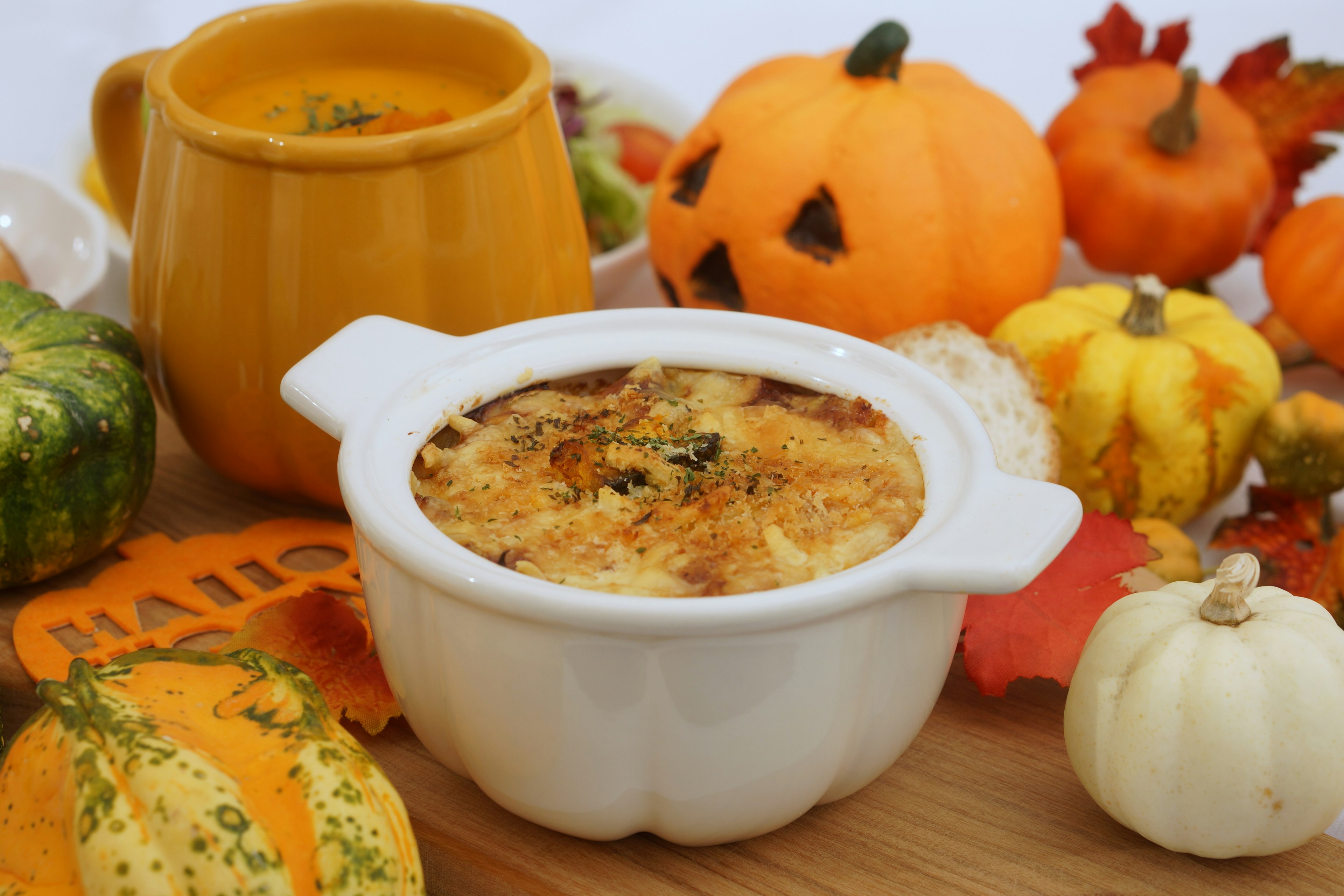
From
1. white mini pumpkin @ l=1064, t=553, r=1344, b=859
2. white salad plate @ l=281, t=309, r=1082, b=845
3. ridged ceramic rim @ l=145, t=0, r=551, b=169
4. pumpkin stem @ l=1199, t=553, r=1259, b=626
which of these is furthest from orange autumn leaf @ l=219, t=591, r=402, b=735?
pumpkin stem @ l=1199, t=553, r=1259, b=626

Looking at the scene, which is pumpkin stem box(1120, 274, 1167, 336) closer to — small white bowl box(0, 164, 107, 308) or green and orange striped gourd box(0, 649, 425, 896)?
green and orange striped gourd box(0, 649, 425, 896)

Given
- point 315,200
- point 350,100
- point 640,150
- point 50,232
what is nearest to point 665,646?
point 315,200

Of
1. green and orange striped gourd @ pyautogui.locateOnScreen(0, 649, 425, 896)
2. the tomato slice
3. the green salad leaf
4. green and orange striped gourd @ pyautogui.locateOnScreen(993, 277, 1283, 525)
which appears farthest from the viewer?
the tomato slice

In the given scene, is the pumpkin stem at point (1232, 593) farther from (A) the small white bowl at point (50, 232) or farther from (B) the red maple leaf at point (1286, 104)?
(A) the small white bowl at point (50, 232)

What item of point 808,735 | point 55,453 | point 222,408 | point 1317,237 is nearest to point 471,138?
point 222,408

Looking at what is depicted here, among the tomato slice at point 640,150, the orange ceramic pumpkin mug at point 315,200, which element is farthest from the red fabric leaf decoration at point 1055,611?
the tomato slice at point 640,150

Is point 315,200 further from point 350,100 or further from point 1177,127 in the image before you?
point 1177,127
